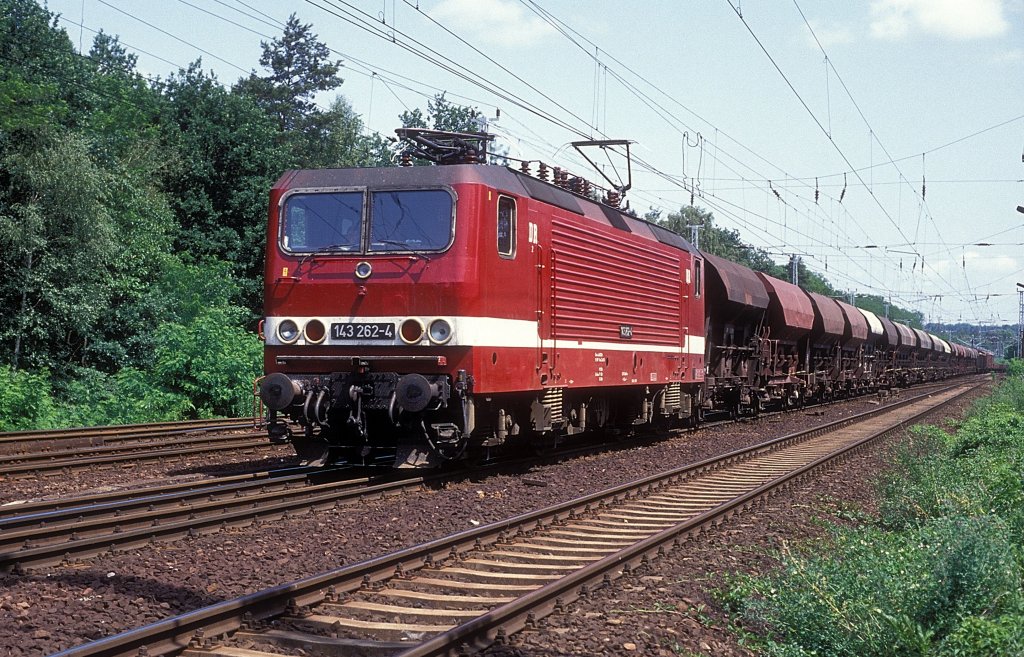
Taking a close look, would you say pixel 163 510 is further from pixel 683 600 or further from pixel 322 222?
pixel 683 600

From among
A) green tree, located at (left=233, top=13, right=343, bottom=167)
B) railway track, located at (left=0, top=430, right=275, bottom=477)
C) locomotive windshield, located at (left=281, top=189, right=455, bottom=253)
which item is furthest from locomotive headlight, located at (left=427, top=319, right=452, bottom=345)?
green tree, located at (left=233, top=13, right=343, bottom=167)

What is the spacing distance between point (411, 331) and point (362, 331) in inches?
24.1

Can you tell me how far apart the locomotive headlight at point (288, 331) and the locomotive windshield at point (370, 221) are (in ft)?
2.90

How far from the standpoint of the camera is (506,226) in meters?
11.6

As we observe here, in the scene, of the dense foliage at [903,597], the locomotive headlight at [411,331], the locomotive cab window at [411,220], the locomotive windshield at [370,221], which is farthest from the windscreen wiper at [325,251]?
the dense foliage at [903,597]

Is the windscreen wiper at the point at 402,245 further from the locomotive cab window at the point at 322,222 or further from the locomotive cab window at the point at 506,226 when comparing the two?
the locomotive cab window at the point at 506,226

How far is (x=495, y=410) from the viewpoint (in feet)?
39.5

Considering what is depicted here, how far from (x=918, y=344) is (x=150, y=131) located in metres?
38.2

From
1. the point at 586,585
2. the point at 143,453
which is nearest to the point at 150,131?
the point at 143,453

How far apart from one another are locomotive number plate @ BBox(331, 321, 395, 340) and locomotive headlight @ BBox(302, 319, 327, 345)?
0.14 meters

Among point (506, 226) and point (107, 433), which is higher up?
point (506, 226)

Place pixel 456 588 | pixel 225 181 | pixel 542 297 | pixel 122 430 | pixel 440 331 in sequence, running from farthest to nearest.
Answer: pixel 225 181 < pixel 122 430 < pixel 542 297 < pixel 440 331 < pixel 456 588

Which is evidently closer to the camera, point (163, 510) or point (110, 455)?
point (163, 510)

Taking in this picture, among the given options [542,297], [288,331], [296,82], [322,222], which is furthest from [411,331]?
Result: [296,82]
